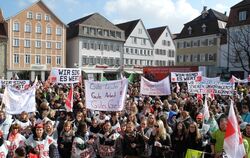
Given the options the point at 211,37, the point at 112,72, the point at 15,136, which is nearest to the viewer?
A: the point at 15,136

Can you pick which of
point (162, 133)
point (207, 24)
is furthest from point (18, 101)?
point (207, 24)

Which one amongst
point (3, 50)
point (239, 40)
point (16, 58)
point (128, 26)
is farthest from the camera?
point (128, 26)

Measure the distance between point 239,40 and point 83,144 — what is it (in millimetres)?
45079

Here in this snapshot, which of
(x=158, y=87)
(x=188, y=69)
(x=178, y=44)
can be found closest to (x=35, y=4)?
(x=178, y=44)

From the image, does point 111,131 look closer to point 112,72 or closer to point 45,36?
point 45,36

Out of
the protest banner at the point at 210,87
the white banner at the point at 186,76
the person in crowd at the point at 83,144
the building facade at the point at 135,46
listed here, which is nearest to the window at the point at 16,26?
the building facade at the point at 135,46

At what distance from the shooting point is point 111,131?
8.23 meters

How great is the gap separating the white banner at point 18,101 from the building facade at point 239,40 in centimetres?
4034

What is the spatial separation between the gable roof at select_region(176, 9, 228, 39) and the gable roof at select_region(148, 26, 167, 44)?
10925 millimetres

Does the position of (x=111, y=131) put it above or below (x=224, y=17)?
below

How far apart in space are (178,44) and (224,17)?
354 inches

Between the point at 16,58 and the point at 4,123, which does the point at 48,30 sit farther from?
the point at 4,123

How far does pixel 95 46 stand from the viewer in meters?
65.8

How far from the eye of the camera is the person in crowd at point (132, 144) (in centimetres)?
807
